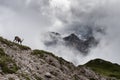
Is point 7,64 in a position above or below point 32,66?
below

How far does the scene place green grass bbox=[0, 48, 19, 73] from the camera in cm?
5584

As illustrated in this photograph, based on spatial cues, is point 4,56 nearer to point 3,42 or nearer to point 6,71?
point 6,71

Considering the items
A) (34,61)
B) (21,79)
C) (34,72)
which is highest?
(34,61)

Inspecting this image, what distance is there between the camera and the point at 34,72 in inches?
2539

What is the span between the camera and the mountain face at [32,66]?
186 feet

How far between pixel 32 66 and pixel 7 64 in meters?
11.0

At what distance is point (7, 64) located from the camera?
5788 centimetres

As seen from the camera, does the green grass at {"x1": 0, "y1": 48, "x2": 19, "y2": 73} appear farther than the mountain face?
No

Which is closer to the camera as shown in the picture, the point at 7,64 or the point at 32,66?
the point at 7,64

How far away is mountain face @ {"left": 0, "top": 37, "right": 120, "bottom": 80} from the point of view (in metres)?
56.8

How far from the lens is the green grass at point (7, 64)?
2198 inches

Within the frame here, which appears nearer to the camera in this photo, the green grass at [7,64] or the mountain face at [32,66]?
the green grass at [7,64]

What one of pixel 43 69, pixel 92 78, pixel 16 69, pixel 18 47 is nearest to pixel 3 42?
pixel 18 47

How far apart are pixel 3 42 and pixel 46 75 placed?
1458 centimetres
